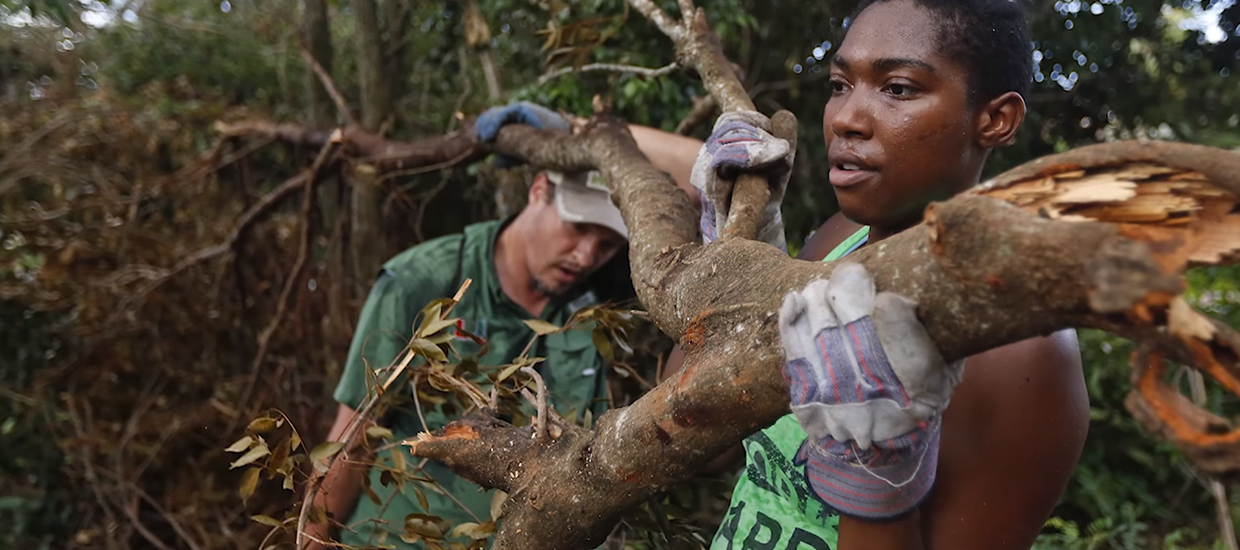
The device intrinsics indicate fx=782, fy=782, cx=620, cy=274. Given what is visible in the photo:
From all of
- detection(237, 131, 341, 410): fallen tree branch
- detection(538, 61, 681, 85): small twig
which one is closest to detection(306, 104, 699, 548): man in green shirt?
detection(538, 61, 681, 85): small twig

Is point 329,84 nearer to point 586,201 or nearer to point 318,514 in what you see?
point 586,201

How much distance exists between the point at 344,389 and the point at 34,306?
9.75ft

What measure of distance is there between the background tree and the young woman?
1.88 metres

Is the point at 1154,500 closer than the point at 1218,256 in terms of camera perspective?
No

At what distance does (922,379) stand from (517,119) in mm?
2143

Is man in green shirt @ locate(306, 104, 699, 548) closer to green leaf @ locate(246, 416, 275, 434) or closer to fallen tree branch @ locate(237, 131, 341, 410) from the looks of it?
green leaf @ locate(246, 416, 275, 434)

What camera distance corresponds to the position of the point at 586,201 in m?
2.45

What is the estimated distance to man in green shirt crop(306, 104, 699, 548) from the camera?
235 centimetres

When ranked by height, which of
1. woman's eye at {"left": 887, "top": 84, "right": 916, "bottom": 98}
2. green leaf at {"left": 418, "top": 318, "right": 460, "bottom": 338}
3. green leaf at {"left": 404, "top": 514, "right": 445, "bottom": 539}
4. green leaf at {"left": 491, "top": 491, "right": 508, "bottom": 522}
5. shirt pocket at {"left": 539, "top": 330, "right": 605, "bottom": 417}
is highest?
woman's eye at {"left": 887, "top": 84, "right": 916, "bottom": 98}

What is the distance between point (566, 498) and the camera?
122 centimetres

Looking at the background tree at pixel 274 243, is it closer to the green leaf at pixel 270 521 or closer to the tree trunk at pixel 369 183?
the tree trunk at pixel 369 183

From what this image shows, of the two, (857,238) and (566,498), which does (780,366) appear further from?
(857,238)

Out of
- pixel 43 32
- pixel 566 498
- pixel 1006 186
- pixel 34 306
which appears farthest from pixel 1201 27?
pixel 43 32

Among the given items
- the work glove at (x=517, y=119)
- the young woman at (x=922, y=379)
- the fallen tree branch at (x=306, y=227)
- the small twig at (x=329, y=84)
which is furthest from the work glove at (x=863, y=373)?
the small twig at (x=329, y=84)
